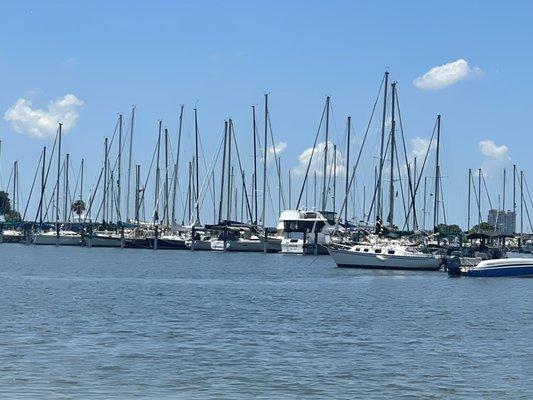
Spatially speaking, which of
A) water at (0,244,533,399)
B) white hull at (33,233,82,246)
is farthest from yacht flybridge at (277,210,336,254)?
water at (0,244,533,399)

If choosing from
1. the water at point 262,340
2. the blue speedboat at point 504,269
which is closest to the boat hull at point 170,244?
the blue speedboat at point 504,269

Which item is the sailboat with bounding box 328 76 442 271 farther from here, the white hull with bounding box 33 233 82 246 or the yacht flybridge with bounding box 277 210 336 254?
the white hull with bounding box 33 233 82 246

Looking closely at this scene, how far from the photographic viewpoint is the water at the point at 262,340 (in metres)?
28.3

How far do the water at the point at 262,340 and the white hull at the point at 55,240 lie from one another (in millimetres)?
97271

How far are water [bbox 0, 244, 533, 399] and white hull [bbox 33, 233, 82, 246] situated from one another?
319 ft

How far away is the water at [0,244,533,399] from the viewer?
2828 centimetres

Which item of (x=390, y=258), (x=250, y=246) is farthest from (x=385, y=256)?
(x=250, y=246)

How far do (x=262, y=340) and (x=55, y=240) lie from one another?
458 ft

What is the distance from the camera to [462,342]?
1560 inches

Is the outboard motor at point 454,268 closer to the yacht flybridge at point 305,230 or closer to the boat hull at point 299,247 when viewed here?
the yacht flybridge at point 305,230

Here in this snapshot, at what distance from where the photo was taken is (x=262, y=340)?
127 ft

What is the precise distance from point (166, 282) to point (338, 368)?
149ft

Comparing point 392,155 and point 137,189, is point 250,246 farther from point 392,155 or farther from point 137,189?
point 392,155

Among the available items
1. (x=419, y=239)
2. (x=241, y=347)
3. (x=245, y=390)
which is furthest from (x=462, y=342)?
(x=419, y=239)
